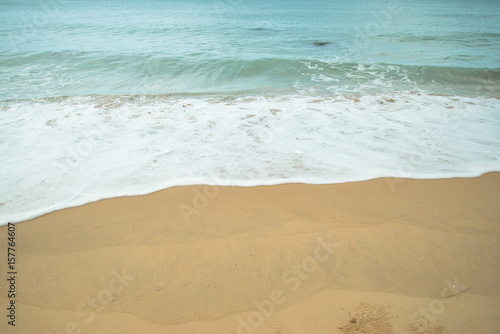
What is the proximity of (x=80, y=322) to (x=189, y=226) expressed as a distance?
1.22 metres

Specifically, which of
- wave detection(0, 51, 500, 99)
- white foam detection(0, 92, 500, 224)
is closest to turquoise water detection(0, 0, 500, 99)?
wave detection(0, 51, 500, 99)

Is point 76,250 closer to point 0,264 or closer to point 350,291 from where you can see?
point 0,264

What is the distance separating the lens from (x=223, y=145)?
4.84 m

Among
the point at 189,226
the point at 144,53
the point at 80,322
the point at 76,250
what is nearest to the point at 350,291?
the point at 189,226

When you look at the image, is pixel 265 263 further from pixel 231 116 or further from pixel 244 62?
pixel 244 62

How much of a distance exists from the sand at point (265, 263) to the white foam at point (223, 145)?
0.51m

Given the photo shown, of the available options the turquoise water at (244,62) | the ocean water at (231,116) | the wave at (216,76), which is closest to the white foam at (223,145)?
the ocean water at (231,116)

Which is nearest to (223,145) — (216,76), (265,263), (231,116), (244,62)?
(231,116)

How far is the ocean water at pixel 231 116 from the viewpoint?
4.00 m

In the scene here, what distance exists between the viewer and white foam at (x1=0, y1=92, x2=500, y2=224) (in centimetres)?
383

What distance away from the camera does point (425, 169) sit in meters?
4.09

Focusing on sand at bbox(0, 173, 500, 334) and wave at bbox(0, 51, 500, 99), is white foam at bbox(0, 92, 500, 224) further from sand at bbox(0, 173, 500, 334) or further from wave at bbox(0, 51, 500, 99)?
wave at bbox(0, 51, 500, 99)

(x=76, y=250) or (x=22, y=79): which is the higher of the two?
(x=22, y=79)

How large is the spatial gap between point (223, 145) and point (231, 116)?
165cm
